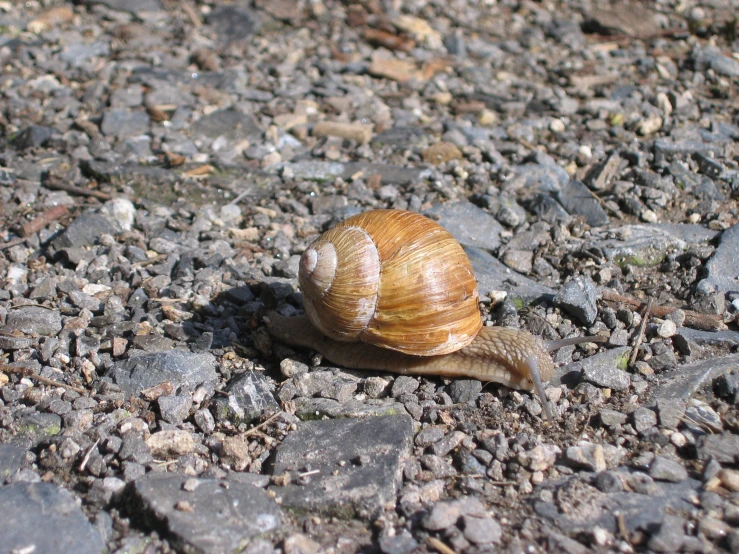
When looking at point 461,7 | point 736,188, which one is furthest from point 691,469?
point 461,7

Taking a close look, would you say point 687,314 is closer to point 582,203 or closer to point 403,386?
point 582,203

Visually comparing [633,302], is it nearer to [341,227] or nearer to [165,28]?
[341,227]

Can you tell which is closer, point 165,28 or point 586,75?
point 586,75


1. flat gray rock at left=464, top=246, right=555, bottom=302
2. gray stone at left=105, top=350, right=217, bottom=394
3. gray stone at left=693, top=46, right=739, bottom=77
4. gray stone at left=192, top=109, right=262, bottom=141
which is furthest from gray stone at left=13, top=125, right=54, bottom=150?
gray stone at left=693, top=46, right=739, bottom=77

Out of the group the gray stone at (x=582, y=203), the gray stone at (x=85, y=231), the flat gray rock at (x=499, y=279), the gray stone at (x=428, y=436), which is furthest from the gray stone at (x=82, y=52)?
the gray stone at (x=428, y=436)

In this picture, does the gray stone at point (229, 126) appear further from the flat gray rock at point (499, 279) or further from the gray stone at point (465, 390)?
the gray stone at point (465, 390)
